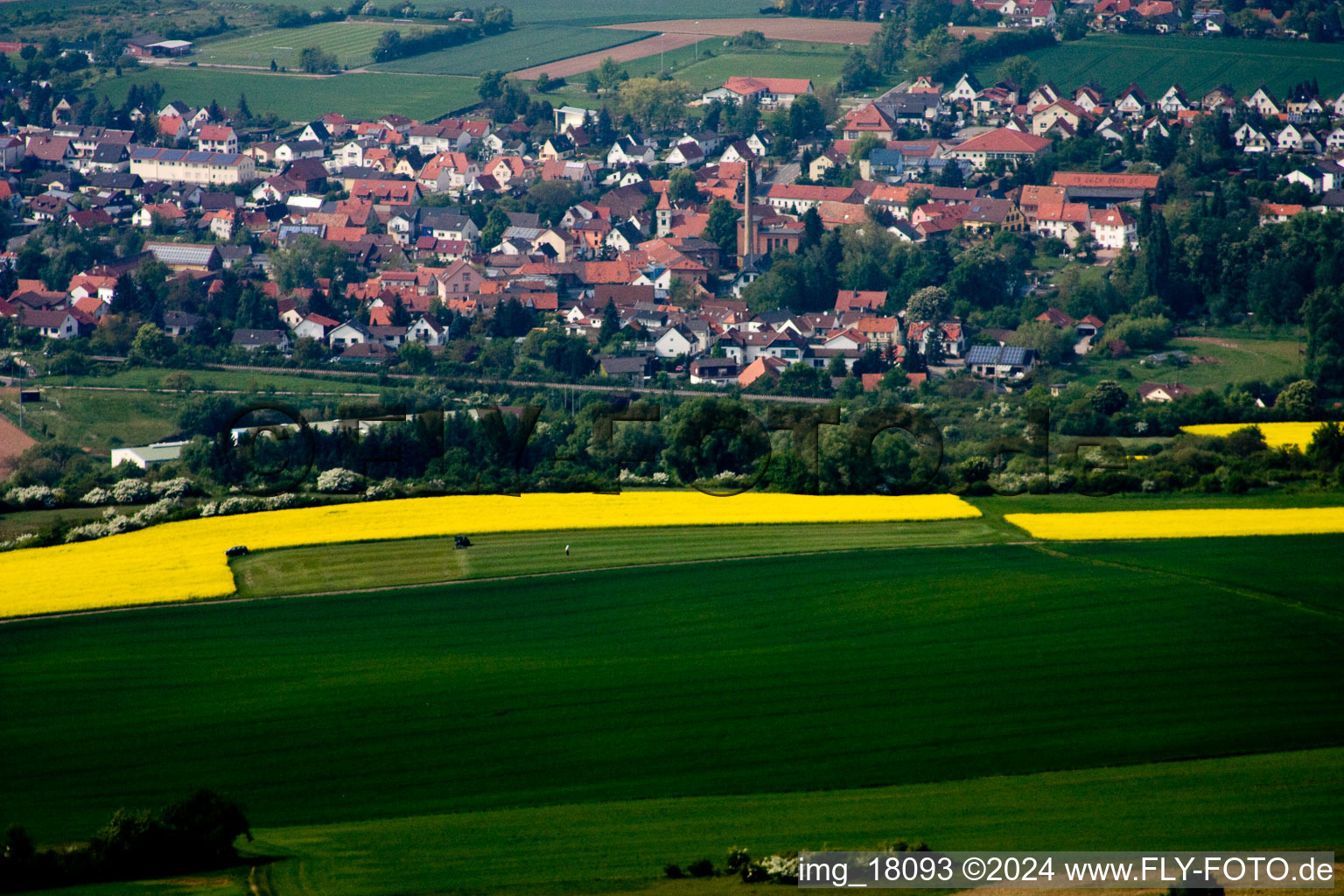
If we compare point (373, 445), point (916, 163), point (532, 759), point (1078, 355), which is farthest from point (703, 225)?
point (532, 759)

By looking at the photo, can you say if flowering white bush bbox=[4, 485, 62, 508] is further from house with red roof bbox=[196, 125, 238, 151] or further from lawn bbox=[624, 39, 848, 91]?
lawn bbox=[624, 39, 848, 91]

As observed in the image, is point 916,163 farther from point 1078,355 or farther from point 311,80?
point 311,80

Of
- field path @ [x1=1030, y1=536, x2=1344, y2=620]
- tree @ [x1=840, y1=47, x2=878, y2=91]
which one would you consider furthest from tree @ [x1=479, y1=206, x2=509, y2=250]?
field path @ [x1=1030, y1=536, x2=1344, y2=620]

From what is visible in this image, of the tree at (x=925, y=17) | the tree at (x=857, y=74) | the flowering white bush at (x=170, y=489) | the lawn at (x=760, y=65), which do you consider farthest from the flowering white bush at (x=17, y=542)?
the tree at (x=925, y=17)

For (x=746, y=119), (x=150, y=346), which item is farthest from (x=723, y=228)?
(x=150, y=346)

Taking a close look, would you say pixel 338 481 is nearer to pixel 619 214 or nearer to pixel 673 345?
pixel 673 345

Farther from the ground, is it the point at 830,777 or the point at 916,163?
the point at 916,163
